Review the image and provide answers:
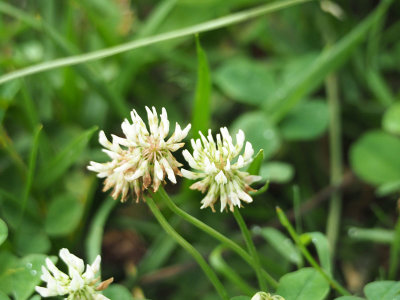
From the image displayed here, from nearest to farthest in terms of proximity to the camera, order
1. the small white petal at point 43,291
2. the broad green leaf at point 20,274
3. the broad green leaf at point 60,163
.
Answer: the small white petal at point 43,291 → the broad green leaf at point 20,274 → the broad green leaf at point 60,163

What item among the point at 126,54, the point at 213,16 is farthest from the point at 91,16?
the point at 213,16

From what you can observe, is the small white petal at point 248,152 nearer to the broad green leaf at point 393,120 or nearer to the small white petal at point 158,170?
the small white petal at point 158,170

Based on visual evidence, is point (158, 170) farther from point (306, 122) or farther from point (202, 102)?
point (306, 122)

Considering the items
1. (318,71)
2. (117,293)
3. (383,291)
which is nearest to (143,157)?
(117,293)

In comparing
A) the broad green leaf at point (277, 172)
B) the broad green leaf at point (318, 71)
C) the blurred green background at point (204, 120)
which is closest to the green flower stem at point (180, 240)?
the blurred green background at point (204, 120)

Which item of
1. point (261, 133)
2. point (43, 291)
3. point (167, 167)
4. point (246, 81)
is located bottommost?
point (43, 291)

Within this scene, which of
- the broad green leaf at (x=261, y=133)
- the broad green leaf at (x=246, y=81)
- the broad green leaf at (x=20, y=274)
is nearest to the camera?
the broad green leaf at (x=20, y=274)

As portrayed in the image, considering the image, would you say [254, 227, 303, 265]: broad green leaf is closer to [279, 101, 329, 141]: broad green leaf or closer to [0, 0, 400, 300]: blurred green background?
[0, 0, 400, 300]: blurred green background
